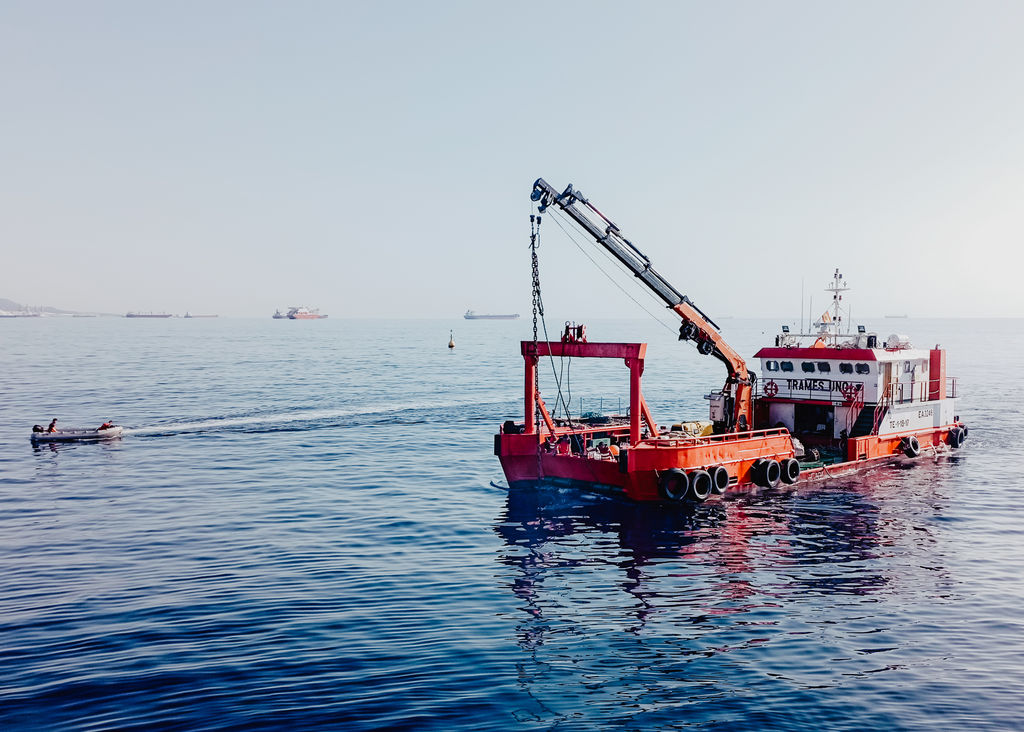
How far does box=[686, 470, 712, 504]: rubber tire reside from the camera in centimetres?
2900

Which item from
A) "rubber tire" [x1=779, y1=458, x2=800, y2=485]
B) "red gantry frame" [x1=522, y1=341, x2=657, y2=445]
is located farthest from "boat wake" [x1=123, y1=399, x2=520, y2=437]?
"rubber tire" [x1=779, y1=458, x2=800, y2=485]

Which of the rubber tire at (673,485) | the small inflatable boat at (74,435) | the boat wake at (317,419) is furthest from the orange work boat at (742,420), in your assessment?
the small inflatable boat at (74,435)

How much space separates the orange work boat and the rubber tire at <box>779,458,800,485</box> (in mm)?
43

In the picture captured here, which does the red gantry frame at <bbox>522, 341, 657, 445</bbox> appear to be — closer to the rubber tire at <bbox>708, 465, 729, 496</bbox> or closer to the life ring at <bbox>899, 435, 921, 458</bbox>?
the rubber tire at <bbox>708, 465, 729, 496</bbox>

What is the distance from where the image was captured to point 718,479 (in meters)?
30.0

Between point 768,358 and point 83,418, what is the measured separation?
154ft

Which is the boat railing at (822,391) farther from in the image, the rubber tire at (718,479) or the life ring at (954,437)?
the rubber tire at (718,479)

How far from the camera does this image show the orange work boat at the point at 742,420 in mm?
29266

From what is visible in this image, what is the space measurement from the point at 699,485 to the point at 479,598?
12.4 m

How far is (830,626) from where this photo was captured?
1800cm

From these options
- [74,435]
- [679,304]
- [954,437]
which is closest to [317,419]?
[74,435]

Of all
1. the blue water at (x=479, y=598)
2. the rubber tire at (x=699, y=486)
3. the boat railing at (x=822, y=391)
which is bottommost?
the blue water at (x=479, y=598)

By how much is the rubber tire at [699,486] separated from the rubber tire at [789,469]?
5.18 meters

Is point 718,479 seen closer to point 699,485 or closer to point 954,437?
point 699,485
